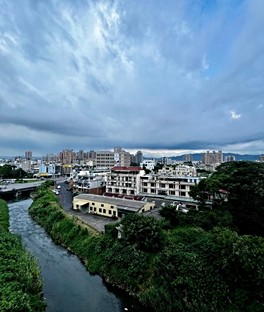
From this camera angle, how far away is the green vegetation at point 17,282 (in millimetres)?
10633

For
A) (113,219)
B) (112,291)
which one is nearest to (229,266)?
(112,291)

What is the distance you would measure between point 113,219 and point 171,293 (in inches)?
636

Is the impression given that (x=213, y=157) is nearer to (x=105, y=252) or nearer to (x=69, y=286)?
(x=105, y=252)

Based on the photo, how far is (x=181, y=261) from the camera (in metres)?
14.2

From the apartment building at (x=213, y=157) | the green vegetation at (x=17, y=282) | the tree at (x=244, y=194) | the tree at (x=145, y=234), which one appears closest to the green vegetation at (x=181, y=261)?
the tree at (x=145, y=234)

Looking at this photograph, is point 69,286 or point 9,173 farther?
point 9,173

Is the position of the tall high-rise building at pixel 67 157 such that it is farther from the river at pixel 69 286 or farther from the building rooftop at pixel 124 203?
the river at pixel 69 286

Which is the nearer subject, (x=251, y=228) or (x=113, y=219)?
(x=251, y=228)

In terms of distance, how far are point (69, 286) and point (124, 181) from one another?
2578 cm

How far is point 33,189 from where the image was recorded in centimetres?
5803

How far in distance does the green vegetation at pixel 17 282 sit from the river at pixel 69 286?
3.88 feet

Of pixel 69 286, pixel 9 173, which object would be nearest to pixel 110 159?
pixel 9 173

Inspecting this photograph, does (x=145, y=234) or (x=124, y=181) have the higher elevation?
(x=124, y=181)

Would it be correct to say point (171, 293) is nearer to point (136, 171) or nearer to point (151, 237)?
point (151, 237)
